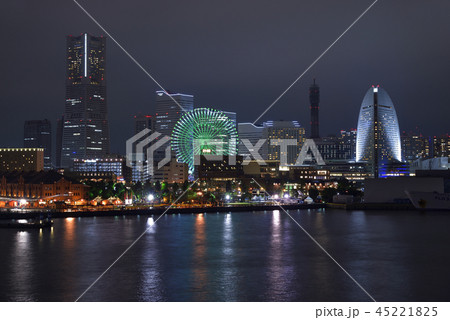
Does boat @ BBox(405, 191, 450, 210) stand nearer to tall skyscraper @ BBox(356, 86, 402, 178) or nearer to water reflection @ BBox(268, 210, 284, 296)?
water reflection @ BBox(268, 210, 284, 296)

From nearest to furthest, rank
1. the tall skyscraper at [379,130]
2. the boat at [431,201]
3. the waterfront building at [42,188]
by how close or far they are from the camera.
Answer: the boat at [431,201]
the waterfront building at [42,188]
the tall skyscraper at [379,130]

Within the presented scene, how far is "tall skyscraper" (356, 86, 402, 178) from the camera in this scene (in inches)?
5758

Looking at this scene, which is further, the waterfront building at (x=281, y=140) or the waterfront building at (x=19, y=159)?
the waterfront building at (x=281, y=140)

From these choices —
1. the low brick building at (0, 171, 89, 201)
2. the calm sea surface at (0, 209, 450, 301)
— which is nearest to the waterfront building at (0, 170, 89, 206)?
the low brick building at (0, 171, 89, 201)

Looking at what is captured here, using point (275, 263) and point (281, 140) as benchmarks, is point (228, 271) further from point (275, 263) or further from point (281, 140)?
point (281, 140)

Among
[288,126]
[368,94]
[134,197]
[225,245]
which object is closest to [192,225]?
[225,245]

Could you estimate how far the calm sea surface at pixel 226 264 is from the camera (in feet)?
65.1

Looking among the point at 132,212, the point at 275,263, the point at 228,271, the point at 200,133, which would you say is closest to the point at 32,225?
the point at 132,212

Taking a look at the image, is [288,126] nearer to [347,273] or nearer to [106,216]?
[106,216]

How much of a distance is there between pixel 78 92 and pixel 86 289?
18736cm

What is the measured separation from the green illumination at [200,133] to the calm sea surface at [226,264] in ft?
131

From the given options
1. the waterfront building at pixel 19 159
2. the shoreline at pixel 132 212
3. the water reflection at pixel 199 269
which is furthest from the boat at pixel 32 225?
the waterfront building at pixel 19 159

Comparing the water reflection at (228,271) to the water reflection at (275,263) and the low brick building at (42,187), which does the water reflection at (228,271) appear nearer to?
the water reflection at (275,263)

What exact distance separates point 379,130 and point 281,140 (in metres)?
49.4
